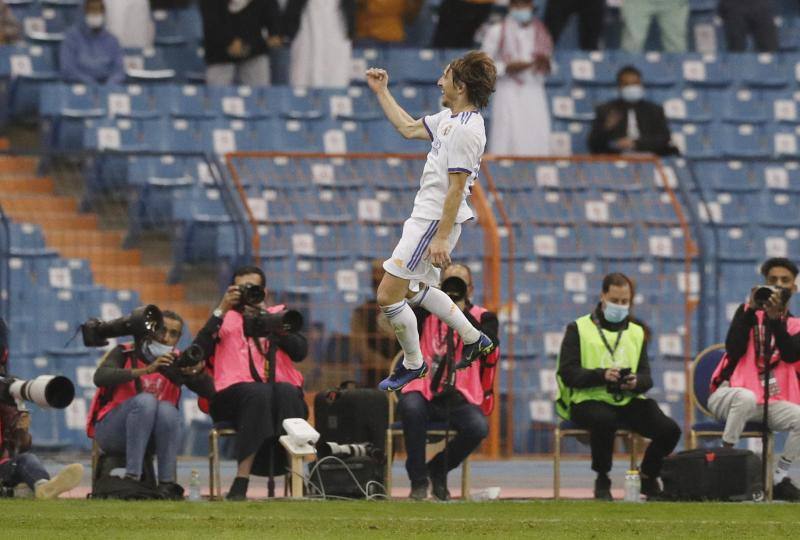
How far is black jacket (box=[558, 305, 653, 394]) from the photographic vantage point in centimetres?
1294

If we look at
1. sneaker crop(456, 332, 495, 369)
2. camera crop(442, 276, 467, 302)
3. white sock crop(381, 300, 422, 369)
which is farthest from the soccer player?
camera crop(442, 276, 467, 302)

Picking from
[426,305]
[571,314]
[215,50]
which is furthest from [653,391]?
[215,50]

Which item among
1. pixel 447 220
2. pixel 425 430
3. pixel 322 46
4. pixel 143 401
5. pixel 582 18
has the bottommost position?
pixel 425 430

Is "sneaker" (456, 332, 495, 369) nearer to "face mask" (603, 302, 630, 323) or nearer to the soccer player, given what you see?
the soccer player

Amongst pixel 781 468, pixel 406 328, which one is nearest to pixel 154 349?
pixel 406 328

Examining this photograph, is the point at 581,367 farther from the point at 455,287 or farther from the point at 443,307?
the point at 443,307

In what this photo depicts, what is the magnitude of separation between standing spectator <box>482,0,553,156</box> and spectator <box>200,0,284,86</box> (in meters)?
2.21

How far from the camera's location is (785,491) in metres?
12.9

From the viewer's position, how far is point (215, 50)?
786 inches

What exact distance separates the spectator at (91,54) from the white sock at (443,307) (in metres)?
9.02

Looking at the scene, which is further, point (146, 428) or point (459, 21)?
point (459, 21)

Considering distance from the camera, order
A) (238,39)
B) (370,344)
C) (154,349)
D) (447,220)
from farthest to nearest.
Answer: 1. (238,39)
2. (370,344)
3. (154,349)
4. (447,220)

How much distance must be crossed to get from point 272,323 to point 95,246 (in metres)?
3.52

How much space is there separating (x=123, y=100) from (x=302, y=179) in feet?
12.4
